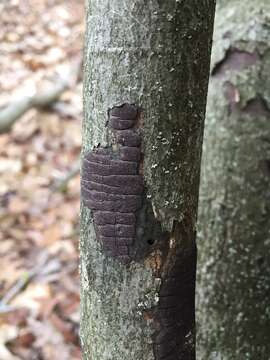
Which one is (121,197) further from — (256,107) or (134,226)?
(256,107)

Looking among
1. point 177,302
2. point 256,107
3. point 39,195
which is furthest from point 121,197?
point 39,195

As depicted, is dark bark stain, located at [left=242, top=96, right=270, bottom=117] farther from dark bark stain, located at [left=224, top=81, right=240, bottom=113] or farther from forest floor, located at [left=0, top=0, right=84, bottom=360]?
forest floor, located at [left=0, top=0, right=84, bottom=360]

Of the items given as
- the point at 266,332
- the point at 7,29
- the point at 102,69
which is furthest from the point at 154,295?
the point at 7,29

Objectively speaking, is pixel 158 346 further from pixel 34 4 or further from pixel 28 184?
pixel 34 4

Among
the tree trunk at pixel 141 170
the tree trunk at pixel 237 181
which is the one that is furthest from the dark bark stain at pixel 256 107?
the tree trunk at pixel 141 170

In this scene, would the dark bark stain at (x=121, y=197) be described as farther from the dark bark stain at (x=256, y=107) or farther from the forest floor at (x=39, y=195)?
the forest floor at (x=39, y=195)

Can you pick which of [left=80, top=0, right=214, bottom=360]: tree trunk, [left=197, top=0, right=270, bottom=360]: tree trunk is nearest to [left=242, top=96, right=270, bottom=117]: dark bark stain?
[left=197, top=0, right=270, bottom=360]: tree trunk
